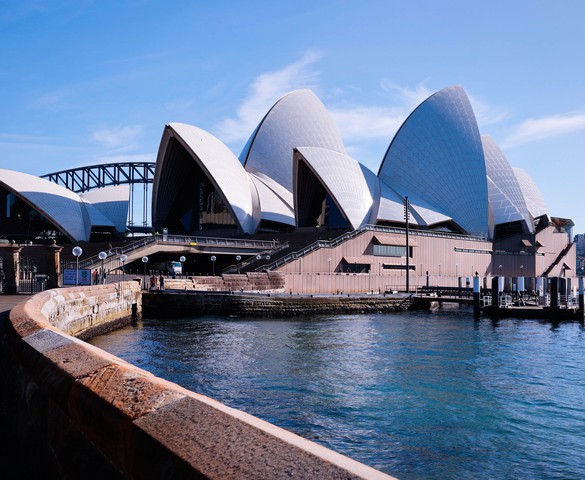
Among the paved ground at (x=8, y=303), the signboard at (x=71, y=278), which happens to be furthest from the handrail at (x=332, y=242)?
the paved ground at (x=8, y=303)

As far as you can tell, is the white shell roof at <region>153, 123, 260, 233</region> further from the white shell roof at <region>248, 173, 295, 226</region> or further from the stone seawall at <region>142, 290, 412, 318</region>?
the stone seawall at <region>142, 290, 412, 318</region>

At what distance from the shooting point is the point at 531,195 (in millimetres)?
79375

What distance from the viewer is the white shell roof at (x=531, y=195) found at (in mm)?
76750

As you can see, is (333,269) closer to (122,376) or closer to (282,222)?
(282,222)

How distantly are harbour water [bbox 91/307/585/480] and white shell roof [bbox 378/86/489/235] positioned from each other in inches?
1568

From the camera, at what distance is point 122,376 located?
142 inches

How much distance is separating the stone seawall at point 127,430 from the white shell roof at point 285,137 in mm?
65460

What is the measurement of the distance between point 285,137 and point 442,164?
18980 mm

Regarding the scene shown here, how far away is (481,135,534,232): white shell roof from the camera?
221 ft

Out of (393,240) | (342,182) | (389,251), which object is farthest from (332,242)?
(342,182)

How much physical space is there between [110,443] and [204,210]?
63859 mm

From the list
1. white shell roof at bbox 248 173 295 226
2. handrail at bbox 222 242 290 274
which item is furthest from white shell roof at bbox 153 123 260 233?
handrail at bbox 222 242 290 274

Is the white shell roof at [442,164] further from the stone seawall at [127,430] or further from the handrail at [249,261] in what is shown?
the stone seawall at [127,430]

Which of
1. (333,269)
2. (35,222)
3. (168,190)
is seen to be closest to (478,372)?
(333,269)
